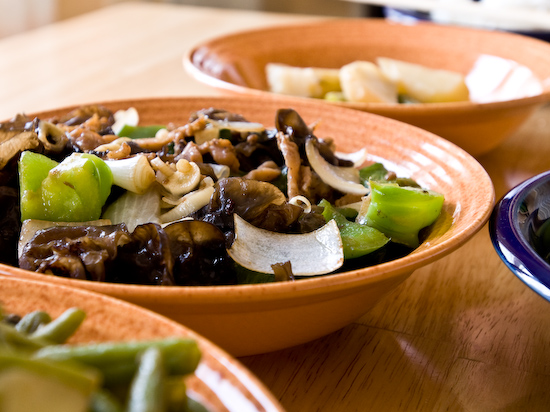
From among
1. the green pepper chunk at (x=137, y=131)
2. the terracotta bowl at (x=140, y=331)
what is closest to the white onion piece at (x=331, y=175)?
the green pepper chunk at (x=137, y=131)

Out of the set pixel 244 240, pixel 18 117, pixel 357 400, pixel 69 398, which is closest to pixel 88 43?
pixel 18 117

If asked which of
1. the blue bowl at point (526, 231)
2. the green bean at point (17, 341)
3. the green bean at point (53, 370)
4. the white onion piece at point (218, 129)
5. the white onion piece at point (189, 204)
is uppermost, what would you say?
the green bean at point (53, 370)

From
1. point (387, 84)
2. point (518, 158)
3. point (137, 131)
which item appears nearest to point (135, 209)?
point (137, 131)

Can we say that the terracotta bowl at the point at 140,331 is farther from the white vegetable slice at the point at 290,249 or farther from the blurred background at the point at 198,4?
the blurred background at the point at 198,4

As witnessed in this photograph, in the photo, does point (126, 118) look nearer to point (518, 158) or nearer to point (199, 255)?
point (199, 255)

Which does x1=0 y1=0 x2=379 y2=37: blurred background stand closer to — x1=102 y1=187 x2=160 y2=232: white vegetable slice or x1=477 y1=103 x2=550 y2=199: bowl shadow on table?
x1=477 y1=103 x2=550 y2=199: bowl shadow on table

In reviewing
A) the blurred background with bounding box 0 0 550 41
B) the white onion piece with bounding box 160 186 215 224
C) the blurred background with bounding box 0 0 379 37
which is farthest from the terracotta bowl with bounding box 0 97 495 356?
the blurred background with bounding box 0 0 379 37
